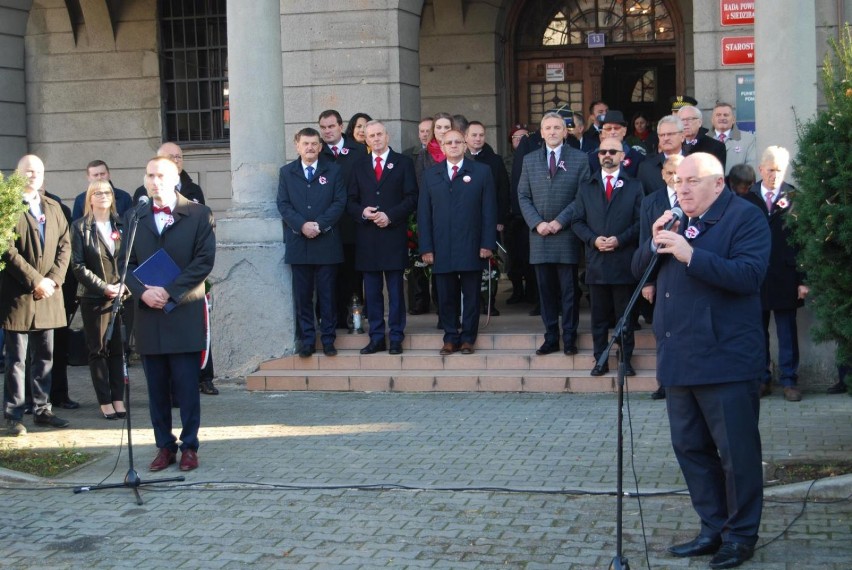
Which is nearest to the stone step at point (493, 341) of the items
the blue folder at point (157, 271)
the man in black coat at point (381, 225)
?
the man in black coat at point (381, 225)

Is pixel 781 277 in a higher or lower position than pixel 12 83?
lower

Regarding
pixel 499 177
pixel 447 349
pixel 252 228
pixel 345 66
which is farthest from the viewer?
pixel 345 66

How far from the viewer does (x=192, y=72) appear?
62.2ft

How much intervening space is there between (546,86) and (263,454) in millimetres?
10429

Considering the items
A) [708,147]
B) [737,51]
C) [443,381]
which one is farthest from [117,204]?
[737,51]

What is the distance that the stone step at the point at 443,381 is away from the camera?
10750 mm

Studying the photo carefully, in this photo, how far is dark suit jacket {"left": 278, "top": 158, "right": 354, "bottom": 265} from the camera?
452 inches

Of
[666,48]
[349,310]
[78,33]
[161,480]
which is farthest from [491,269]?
[78,33]

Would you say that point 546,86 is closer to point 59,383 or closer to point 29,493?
point 59,383

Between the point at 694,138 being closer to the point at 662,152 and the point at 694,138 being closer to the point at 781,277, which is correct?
the point at 662,152

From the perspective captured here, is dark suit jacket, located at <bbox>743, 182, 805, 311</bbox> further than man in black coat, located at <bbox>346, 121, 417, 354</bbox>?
No

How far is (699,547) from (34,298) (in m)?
6.08

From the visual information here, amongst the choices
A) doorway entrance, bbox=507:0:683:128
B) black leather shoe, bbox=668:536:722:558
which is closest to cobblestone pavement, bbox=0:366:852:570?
black leather shoe, bbox=668:536:722:558

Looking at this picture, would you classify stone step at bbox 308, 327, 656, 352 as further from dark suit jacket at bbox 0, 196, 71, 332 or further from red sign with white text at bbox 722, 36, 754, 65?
red sign with white text at bbox 722, 36, 754, 65
